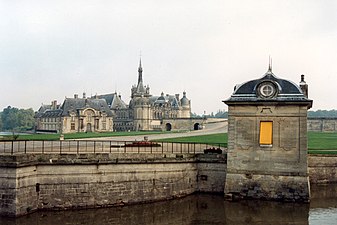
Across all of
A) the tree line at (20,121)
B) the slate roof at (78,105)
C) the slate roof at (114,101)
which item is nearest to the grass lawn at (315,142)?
the slate roof at (78,105)

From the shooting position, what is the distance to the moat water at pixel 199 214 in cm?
1833

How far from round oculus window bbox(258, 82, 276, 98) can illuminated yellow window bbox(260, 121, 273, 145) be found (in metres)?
1.63

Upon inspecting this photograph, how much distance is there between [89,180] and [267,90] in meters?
11.3

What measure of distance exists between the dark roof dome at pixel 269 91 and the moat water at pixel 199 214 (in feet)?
19.4

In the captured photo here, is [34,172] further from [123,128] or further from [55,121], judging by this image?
[123,128]

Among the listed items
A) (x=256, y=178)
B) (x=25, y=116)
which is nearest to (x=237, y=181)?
(x=256, y=178)

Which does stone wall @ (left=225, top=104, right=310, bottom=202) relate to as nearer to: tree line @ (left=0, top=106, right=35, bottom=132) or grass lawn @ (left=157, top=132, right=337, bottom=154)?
grass lawn @ (left=157, top=132, right=337, bottom=154)

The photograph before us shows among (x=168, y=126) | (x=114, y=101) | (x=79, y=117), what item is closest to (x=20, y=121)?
(x=114, y=101)

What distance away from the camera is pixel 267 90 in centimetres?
2306

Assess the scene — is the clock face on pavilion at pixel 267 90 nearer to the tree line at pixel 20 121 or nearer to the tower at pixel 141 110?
the tower at pixel 141 110

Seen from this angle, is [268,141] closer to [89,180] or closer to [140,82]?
[89,180]

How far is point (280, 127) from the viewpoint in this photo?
22.9 meters

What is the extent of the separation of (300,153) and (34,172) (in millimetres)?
14543

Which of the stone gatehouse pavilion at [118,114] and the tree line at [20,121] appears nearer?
the stone gatehouse pavilion at [118,114]
